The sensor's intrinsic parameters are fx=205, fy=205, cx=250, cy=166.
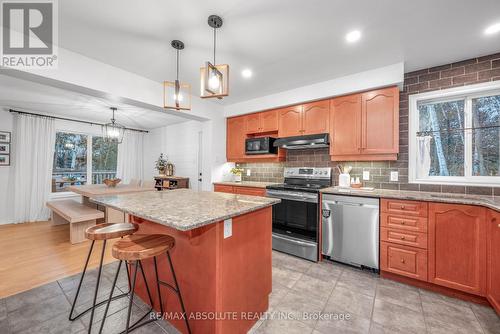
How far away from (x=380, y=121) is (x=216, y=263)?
2.57m

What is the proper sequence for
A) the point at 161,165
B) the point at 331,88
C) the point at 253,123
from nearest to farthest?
1. the point at 331,88
2. the point at 253,123
3. the point at 161,165

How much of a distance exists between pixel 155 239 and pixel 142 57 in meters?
2.10

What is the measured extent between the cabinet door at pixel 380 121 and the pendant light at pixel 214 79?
1.99 meters

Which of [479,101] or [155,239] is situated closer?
[155,239]

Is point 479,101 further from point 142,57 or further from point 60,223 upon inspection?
point 60,223

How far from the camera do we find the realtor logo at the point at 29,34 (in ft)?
5.49

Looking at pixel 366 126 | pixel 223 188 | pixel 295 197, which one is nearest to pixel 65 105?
pixel 223 188

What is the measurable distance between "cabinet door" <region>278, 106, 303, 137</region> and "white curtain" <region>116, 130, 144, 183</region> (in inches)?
187

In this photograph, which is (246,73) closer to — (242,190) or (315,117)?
(315,117)

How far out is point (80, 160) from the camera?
523cm

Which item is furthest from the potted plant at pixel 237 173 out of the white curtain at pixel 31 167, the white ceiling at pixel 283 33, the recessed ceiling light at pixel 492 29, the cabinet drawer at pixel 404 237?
the white curtain at pixel 31 167

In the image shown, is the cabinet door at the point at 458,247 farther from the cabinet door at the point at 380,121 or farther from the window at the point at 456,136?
the cabinet door at the point at 380,121

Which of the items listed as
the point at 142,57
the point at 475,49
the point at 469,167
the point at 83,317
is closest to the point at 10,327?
the point at 83,317

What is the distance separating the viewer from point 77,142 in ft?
17.0
